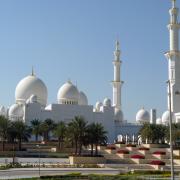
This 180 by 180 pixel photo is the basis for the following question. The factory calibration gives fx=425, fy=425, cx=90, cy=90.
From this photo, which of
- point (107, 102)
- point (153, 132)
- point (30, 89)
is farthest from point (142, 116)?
point (153, 132)

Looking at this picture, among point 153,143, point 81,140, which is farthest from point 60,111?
point 81,140

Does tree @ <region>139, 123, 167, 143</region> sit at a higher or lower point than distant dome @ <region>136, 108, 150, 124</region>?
lower

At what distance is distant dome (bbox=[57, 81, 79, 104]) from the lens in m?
63.6

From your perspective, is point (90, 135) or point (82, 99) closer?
point (90, 135)

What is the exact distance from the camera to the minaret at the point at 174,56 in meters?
59.4

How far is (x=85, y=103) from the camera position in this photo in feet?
228

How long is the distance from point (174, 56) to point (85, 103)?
17396 millimetres

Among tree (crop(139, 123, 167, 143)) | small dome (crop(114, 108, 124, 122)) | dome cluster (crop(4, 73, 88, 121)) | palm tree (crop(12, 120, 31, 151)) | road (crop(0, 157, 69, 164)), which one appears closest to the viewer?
road (crop(0, 157, 69, 164))

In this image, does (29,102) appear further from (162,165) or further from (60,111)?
(162,165)

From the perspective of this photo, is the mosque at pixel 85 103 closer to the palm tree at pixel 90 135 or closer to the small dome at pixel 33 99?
the small dome at pixel 33 99

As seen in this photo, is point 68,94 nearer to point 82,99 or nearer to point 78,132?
point 82,99

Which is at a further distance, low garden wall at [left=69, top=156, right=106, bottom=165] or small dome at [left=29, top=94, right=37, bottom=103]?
small dome at [left=29, top=94, right=37, bottom=103]

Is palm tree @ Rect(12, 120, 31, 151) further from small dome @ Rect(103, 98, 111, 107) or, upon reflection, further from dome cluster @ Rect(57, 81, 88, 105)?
small dome @ Rect(103, 98, 111, 107)

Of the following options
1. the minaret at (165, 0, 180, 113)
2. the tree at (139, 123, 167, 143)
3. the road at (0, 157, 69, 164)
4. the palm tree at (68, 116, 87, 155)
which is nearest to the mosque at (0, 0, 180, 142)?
the minaret at (165, 0, 180, 113)
